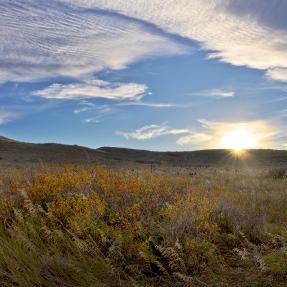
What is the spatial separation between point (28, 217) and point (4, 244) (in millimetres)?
1076

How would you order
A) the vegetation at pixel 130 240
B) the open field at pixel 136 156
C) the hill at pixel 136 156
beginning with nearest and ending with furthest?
the vegetation at pixel 130 240
the open field at pixel 136 156
the hill at pixel 136 156

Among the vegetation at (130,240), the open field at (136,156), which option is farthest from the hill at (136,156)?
the vegetation at (130,240)

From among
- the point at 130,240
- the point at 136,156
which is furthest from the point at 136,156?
the point at 130,240

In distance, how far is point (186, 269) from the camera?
5168mm

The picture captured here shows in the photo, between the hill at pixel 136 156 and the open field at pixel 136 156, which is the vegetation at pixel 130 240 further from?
the hill at pixel 136 156

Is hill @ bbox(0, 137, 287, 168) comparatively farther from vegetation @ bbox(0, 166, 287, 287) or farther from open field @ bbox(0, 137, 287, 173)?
vegetation @ bbox(0, 166, 287, 287)

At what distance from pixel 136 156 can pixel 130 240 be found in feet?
216

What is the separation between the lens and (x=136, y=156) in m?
71.6

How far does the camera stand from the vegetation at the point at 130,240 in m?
5.02

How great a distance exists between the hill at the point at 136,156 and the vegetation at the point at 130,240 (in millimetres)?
42935

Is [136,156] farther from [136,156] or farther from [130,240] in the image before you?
[130,240]

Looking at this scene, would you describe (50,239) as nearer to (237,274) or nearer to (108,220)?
(108,220)

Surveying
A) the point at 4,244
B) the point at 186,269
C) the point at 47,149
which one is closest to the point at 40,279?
the point at 4,244

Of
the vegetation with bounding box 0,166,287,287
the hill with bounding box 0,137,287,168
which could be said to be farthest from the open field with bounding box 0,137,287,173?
the vegetation with bounding box 0,166,287,287
